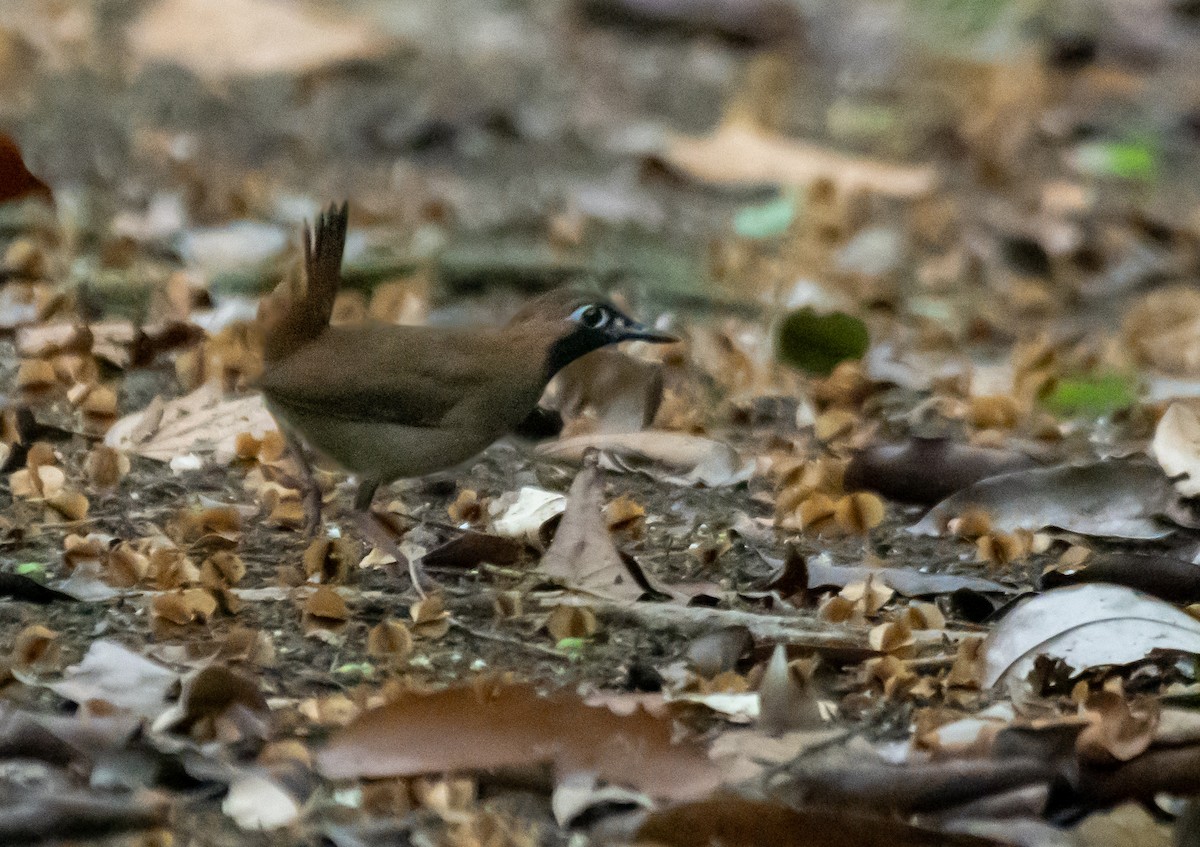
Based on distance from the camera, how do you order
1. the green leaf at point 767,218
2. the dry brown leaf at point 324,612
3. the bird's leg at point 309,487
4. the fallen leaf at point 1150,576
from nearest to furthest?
the dry brown leaf at point 324,612 → the fallen leaf at point 1150,576 → the bird's leg at point 309,487 → the green leaf at point 767,218

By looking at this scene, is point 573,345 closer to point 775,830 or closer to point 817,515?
point 817,515

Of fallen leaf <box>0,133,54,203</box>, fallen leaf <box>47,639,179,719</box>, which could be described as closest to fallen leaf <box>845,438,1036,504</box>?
fallen leaf <box>47,639,179,719</box>

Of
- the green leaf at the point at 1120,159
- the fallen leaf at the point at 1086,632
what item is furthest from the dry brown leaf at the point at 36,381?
the green leaf at the point at 1120,159

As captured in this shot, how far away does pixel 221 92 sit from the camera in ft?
22.3

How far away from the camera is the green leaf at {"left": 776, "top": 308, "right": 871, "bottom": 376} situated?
448 centimetres

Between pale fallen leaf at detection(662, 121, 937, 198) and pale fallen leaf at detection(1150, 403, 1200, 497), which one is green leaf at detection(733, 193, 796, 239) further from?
pale fallen leaf at detection(1150, 403, 1200, 497)

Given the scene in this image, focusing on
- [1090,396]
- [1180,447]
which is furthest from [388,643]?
[1090,396]

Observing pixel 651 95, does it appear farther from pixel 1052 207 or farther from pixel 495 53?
pixel 1052 207

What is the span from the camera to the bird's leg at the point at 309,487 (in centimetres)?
336

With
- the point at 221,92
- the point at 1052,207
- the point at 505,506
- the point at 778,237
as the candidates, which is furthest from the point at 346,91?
the point at 505,506

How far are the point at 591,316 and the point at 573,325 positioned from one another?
4 centimetres

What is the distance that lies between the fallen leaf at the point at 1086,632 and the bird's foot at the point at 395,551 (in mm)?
984

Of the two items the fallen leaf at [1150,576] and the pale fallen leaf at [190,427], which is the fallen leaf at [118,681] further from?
the fallen leaf at [1150,576]

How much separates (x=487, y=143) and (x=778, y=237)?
1.37m
